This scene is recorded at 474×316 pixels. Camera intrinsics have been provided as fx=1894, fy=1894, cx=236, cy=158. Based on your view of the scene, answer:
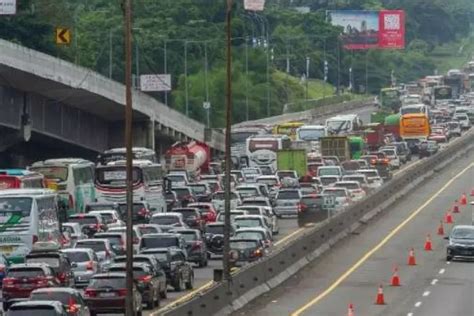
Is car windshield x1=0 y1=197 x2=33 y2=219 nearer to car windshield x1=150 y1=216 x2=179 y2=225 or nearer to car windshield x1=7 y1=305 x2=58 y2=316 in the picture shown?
car windshield x1=150 y1=216 x2=179 y2=225

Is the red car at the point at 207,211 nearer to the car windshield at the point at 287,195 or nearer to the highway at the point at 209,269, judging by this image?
the highway at the point at 209,269

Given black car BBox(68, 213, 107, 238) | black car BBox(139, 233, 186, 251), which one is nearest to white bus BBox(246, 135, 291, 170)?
black car BBox(68, 213, 107, 238)

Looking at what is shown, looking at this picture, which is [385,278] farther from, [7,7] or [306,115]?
[306,115]

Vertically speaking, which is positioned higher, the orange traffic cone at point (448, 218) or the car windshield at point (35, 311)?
the orange traffic cone at point (448, 218)

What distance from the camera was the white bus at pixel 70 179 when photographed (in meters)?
74.1

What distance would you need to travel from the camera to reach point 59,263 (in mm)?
46062

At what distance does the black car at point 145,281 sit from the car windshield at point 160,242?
27.0 ft

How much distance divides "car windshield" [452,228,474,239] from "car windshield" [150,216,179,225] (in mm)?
9841

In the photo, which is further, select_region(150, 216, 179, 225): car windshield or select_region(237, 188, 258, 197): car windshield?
select_region(237, 188, 258, 197): car windshield

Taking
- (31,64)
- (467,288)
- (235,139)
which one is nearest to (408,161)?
(235,139)

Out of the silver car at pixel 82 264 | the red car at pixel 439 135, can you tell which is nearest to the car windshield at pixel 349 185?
the silver car at pixel 82 264

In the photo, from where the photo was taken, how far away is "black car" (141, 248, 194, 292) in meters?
49.2

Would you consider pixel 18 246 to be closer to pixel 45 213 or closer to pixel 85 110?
pixel 45 213

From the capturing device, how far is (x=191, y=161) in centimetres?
10056
